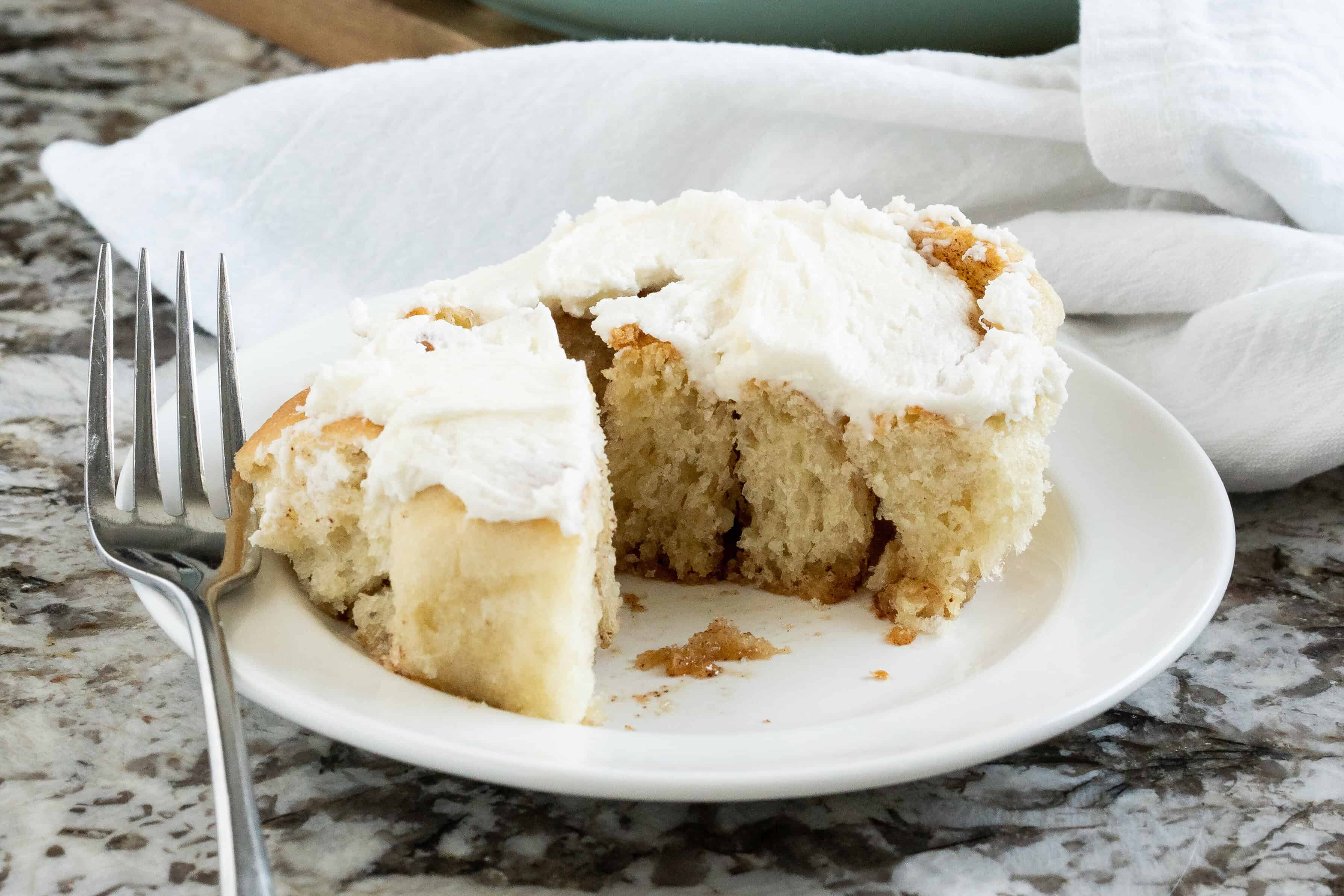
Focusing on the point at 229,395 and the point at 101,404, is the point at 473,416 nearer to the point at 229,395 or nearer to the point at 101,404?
the point at 229,395

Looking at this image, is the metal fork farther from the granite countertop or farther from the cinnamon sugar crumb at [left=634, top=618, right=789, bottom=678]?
the cinnamon sugar crumb at [left=634, top=618, right=789, bottom=678]

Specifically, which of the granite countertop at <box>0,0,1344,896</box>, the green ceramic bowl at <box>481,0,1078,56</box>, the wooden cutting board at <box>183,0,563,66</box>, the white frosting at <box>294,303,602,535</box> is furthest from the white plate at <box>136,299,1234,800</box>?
the wooden cutting board at <box>183,0,563,66</box>

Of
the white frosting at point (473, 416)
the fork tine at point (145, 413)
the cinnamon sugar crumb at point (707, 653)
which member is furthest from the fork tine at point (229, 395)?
the cinnamon sugar crumb at point (707, 653)

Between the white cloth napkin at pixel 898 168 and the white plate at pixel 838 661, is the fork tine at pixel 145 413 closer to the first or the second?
the white plate at pixel 838 661

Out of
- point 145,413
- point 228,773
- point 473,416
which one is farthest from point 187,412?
point 228,773

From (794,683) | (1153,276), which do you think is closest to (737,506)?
(794,683)
